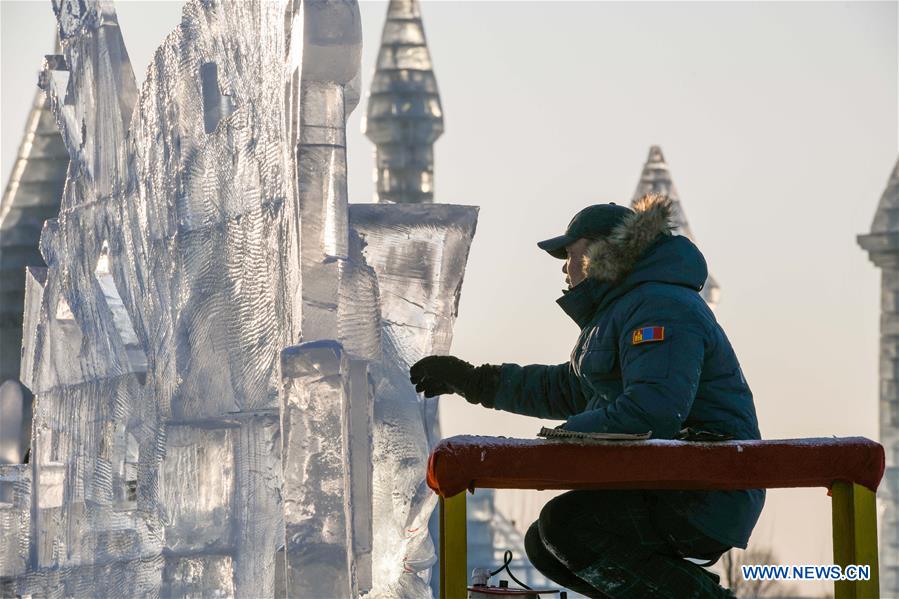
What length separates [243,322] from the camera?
8.09 m

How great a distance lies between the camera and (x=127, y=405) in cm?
891

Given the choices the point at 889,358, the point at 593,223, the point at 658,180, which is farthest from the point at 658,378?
the point at 889,358

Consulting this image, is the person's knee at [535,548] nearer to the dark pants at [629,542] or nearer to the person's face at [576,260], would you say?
the dark pants at [629,542]

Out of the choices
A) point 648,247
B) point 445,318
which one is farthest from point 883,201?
point 648,247

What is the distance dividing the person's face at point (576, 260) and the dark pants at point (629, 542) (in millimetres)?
480

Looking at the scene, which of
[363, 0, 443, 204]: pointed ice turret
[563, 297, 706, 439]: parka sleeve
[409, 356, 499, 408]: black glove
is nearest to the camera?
[563, 297, 706, 439]: parka sleeve

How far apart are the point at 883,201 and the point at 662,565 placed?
28.8 feet

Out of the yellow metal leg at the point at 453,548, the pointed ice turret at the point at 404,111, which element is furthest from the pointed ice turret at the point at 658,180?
the yellow metal leg at the point at 453,548

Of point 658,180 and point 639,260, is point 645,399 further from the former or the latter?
point 658,180

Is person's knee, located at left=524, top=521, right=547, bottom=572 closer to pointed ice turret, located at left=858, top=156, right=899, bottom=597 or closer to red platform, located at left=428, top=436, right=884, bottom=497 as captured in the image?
red platform, located at left=428, top=436, right=884, bottom=497

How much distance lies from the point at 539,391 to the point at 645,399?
619mm

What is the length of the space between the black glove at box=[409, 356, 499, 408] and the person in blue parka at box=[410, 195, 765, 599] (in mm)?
253

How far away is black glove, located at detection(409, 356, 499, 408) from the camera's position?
3.48 m

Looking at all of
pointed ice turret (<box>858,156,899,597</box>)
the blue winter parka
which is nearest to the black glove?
the blue winter parka
